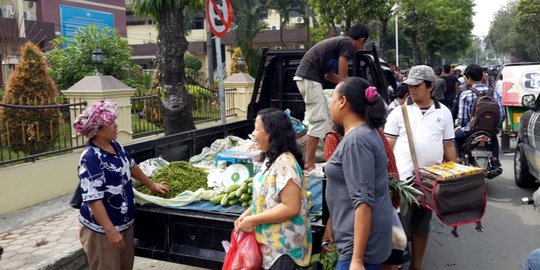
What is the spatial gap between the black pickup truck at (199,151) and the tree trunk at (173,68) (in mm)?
3405

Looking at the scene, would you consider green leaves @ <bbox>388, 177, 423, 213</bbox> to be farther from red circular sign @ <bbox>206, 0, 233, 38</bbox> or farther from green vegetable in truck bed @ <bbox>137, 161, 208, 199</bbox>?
red circular sign @ <bbox>206, 0, 233, 38</bbox>

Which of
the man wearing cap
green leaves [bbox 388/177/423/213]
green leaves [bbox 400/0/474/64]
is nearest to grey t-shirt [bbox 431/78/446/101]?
the man wearing cap

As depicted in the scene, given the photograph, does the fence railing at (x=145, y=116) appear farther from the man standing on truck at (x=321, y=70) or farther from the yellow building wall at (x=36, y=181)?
the man standing on truck at (x=321, y=70)

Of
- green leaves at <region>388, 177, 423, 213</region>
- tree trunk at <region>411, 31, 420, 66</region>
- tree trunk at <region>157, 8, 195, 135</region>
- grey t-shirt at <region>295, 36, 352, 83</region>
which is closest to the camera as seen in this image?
green leaves at <region>388, 177, 423, 213</region>

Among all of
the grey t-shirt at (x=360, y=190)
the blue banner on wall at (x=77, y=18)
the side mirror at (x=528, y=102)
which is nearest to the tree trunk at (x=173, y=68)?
the side mirror at (x=528, y=102)

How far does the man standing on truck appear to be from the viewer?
511cm

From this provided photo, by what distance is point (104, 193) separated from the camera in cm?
335

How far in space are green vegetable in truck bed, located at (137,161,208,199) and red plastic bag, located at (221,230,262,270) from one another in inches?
40.4

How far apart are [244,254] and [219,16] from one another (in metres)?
4.54

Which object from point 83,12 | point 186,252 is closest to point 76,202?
point 186,252

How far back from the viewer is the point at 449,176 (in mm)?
3646

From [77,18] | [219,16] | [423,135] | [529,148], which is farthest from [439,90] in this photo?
[77,18]

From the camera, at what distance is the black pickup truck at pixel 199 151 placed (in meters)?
3.48

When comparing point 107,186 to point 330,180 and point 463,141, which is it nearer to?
point 330,180
